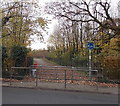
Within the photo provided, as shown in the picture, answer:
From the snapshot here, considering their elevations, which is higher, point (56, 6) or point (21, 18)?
point (56, 6)

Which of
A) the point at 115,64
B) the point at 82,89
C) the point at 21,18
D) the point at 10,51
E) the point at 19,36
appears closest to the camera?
the point at 82,89

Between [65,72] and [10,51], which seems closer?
[65,72]

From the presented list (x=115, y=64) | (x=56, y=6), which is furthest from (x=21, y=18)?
(x=115, y=64)

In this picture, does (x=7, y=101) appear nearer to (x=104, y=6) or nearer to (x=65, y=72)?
(x=65, y=72)

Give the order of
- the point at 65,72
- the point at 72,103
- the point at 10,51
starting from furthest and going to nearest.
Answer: the point at 10,51 < the point at 65,72 < the point at 72,103

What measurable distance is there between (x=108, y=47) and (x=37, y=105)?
9405 millimetres

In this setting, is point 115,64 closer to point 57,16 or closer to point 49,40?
point 57,16

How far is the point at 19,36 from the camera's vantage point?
50.5 feet

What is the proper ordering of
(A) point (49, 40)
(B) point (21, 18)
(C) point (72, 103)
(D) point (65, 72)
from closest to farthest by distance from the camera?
(C) point (72, 103)
(D) point (65, 72)
(B) point (21, 18)
(A) point (49, 40)

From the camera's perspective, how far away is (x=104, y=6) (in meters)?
12.7

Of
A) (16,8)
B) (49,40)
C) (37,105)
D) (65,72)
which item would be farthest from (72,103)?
(49,40)

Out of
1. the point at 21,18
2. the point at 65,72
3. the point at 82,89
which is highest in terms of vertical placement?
the point at 21,18

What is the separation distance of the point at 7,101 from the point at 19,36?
412 inches

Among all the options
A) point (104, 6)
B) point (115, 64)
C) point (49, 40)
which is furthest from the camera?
point (49, 40)
